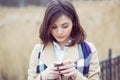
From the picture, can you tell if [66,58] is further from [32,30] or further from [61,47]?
[32,30]

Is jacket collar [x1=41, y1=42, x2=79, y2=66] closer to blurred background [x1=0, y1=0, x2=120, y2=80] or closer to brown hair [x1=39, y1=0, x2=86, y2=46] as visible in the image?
brown hair [x1=39, y1=0, x2=86, y2=46]

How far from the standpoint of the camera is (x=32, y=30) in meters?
7.19

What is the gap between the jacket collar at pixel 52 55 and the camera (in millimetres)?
1839

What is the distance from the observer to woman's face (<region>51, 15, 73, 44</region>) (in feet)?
5.96

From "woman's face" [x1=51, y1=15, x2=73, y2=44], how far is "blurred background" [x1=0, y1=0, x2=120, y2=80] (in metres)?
5.24

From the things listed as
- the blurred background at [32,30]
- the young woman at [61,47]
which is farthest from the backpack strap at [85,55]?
the blurred background at [32,30]

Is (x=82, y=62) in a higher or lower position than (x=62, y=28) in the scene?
lower

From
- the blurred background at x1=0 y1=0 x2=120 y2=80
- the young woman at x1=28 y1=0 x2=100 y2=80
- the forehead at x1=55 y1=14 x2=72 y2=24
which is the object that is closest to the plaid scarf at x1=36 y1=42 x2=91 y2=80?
the young woman at x1=28 y1=0 x2=100 y2=80

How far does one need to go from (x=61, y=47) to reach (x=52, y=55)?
0.06 metres

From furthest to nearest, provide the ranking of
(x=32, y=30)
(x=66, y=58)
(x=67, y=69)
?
(x=32, y=30) → (x=66, y=58) → (x=67, y=69)

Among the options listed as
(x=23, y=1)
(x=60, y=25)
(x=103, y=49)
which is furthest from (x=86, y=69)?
(x=23, y=1)

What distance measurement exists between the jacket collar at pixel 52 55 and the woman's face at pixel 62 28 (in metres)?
0.07

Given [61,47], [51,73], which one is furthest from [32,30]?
[51,73]

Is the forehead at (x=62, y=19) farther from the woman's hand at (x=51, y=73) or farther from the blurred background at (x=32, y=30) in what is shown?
the blurred background at (x=32, y=30)
